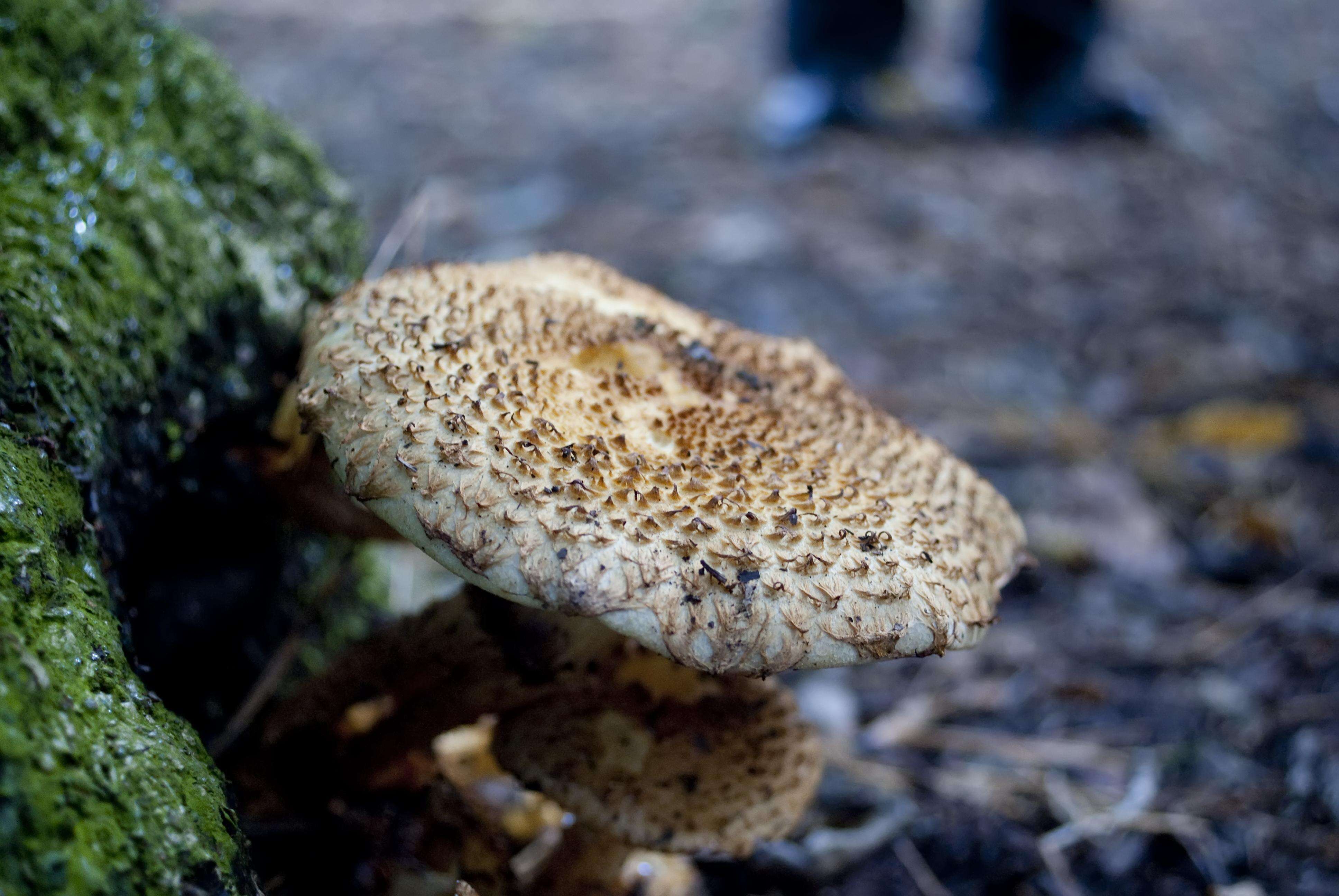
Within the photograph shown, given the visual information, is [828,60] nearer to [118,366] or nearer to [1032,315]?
[1032,315]

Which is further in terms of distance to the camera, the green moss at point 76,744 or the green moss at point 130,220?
the green moss at point 130,220

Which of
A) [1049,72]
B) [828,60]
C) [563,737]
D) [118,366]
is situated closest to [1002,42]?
[1049,72]

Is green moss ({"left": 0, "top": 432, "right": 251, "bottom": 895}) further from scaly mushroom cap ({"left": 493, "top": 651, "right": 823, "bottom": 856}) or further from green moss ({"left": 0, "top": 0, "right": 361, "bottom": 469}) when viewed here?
scaly mushroom cap ({"left": 493, "top": 651, "right": 823, "bottom": 856})

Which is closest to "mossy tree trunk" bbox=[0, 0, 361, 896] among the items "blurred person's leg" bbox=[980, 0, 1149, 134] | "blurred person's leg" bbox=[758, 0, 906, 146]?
"blurred person's leg" bbox=[758, 0, 906, 146]

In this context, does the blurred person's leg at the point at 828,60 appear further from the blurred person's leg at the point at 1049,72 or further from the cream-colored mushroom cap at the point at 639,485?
the cream-colored mushroom cap at the point at 639,485

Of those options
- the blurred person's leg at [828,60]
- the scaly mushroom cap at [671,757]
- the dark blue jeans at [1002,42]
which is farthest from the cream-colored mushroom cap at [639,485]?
the dark blue jeans at [1002,42]

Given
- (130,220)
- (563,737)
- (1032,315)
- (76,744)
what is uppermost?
(130,220)
